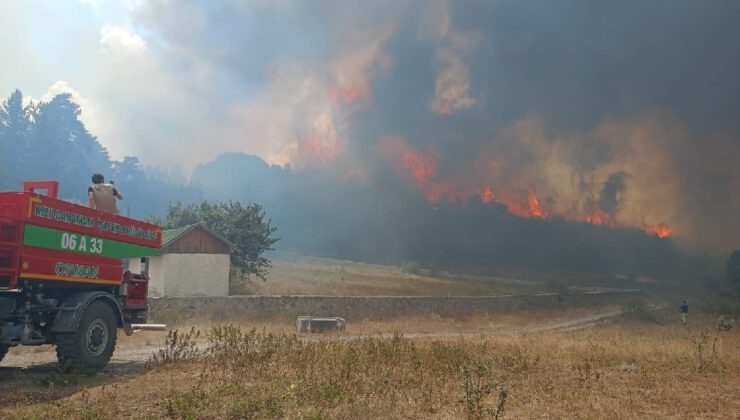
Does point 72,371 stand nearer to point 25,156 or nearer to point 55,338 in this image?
point 55,338

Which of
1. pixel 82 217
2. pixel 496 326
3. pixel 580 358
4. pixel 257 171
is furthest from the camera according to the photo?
pixel 257 171

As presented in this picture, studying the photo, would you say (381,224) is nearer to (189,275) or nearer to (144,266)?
(189,275)

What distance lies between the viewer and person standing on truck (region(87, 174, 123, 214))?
1227cm

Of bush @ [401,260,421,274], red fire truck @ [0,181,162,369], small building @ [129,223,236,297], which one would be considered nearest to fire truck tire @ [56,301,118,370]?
red fire truck @ [0,181,162,369]

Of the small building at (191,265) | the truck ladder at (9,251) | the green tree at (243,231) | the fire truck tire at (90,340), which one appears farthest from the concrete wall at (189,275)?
the truck ladder at (9,251)

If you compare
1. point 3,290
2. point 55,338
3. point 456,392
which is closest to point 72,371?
point 55,338

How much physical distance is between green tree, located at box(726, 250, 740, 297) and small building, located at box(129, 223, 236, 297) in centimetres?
6316

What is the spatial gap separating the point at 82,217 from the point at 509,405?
903 cm

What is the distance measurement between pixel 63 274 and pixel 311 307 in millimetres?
20358

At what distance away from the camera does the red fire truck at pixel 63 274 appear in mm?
9633

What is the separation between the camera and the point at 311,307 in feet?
99.7

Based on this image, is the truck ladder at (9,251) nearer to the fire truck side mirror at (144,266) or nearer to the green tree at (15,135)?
the fire truck side mirror at (144,266)

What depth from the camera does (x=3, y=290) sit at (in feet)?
31.4

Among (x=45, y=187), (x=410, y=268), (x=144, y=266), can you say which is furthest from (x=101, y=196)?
(x=410, y=268)
